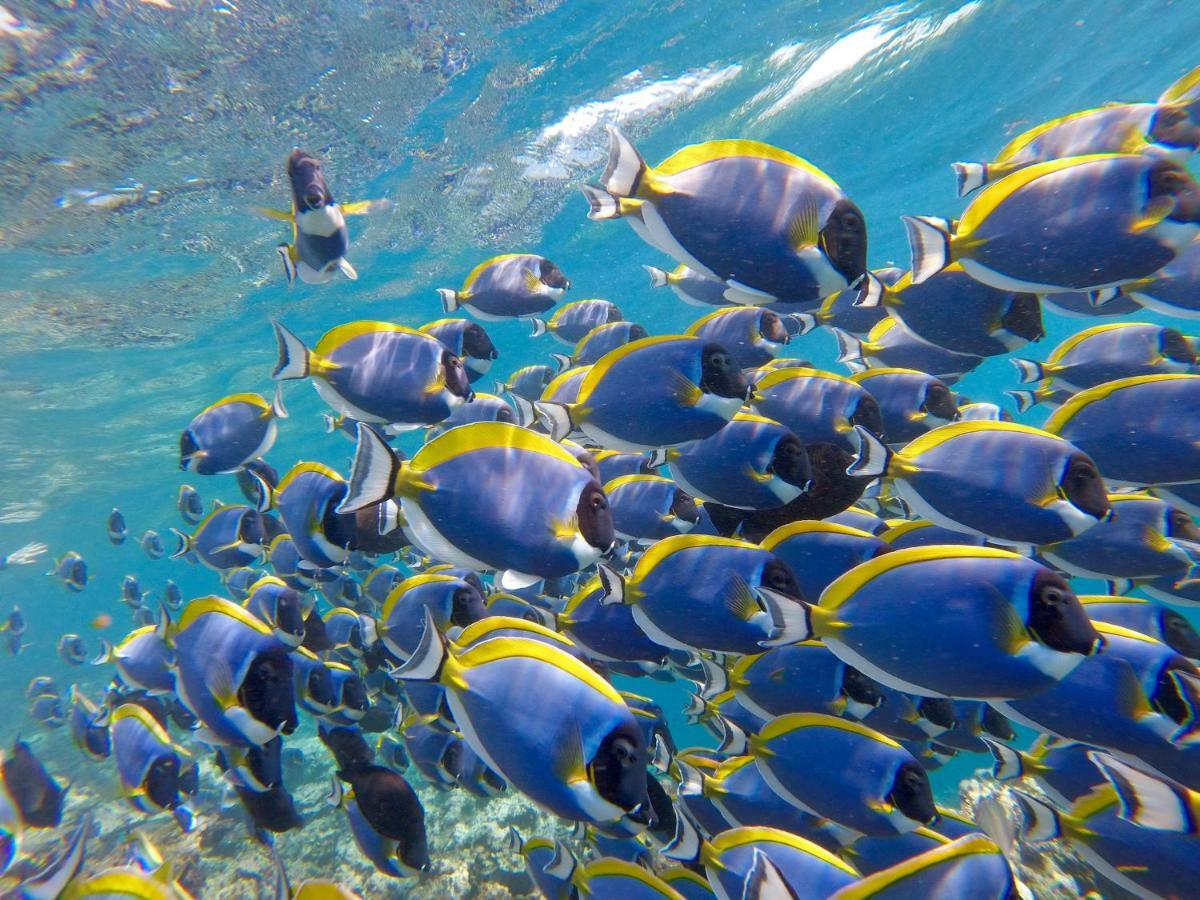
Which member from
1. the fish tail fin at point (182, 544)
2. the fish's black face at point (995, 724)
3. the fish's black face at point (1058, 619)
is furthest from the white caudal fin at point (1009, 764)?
the fish tail fin at point (182, 544)

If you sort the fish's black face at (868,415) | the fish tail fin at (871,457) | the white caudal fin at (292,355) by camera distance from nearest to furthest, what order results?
the fish tail fin at (871,457), the white caudal fin at (292,355), the fish's black face at (868,415)

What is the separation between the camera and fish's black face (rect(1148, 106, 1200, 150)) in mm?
3045

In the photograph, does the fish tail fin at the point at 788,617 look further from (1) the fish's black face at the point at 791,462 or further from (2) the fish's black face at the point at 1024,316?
(2) the fish's black face at the point at 1024,316

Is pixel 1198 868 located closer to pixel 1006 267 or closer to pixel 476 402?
pixel 1006 267

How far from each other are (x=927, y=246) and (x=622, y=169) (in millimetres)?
1355

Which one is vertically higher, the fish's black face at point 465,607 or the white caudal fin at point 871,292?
the white caudal fin at point 871,292

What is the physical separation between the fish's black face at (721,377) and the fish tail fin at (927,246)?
881 mm

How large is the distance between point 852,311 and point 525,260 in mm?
2481

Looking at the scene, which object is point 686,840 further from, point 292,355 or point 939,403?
point 292,355

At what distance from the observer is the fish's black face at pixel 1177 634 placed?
2.95 metres

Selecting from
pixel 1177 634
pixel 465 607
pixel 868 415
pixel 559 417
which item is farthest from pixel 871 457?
pixel 465 607

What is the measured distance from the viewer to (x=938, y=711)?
9.83ft

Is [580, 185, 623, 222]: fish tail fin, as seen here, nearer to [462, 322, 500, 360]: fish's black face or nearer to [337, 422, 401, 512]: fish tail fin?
[337, 422, 401, 512]: fish tail fin

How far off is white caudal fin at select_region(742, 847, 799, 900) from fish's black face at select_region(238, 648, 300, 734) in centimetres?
188
